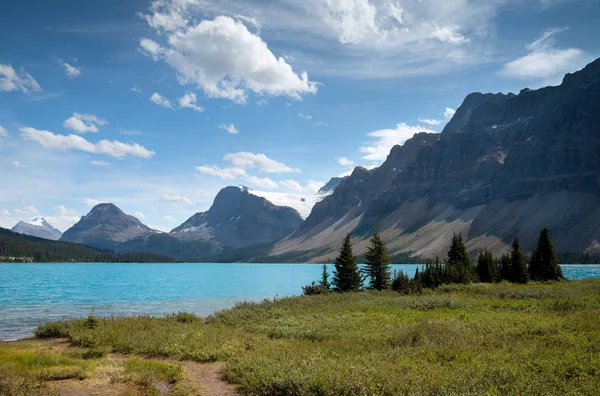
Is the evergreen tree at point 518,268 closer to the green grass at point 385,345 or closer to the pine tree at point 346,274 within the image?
the pine tree at point 346,274

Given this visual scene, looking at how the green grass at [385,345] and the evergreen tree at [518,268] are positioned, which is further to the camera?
the evergreen tree at [518,268]

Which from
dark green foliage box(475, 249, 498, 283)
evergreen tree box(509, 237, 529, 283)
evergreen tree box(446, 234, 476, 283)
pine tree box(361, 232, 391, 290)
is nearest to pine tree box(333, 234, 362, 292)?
pine tree box(361, 232, 391, 290)

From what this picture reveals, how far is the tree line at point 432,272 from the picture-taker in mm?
62938

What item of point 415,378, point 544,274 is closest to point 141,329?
point 415,378

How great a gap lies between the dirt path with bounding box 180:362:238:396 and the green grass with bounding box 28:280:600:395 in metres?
0.54

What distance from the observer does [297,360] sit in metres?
19.0

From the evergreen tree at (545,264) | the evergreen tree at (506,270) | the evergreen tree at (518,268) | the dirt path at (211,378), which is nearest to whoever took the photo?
the dirt path at (211,378)

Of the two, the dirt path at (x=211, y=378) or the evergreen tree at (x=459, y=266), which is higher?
the evergreen tree at (x=459, y=266)

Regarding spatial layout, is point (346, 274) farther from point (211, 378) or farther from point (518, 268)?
point (211, 378)

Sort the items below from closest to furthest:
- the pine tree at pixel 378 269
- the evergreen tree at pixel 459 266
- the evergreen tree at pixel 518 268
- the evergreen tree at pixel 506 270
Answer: the pine tree at pixel 378 269 → the evergreen tree at pixel 459 266 → the evergreen tree at pixel 518 268 → the evergreen tree at pixel 506 270

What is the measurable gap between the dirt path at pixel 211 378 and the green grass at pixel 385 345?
0.54 metres

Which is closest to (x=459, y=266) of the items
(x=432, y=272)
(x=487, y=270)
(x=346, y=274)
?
(x=487, y=270)

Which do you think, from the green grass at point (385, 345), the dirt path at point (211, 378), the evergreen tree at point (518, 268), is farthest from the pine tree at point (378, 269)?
the dirt path at point (211, 378)

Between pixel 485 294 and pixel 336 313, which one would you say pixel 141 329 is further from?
pixel 485 294
